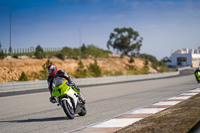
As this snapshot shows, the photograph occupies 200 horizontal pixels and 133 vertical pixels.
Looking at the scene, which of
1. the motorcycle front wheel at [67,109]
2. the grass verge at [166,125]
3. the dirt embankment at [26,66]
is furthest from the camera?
the dirt embankment at [26,66]

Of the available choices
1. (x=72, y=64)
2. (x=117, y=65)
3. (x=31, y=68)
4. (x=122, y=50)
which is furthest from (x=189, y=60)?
(x=31, y=68)

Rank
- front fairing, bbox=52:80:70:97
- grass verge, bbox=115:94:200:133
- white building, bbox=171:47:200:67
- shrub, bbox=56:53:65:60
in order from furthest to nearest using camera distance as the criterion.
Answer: white building, bbox=171:47:200:67, shrub, bbox=56:53:65:60, front fairing, bbox=52:80:70:97, grass verge, bbox=115:94:200:133

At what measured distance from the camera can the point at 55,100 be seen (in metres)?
8.38

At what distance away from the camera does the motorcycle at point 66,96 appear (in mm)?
7985

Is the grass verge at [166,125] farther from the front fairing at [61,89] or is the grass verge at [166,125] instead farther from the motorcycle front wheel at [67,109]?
the front fairing at [61,89]

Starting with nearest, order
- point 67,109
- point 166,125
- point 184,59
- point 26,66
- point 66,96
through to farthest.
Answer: point 166,125
point 67,109
point 66,96
point 26,66
point 184,59

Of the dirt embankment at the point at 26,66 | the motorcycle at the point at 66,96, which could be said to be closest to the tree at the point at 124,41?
the dirt embankment at the point at 26,66

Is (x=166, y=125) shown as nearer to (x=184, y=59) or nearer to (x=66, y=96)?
(x=66, y=96)

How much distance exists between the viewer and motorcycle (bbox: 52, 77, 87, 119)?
314 inches

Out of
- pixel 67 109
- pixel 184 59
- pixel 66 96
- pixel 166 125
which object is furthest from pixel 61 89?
pixel 184 59

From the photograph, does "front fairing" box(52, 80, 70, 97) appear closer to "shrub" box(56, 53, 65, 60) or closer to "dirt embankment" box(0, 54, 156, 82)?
"dirt embankment" box(0, 54, 156, 82)

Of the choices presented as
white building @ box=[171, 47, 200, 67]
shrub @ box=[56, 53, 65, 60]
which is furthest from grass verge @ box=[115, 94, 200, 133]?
white building @ box=[171, 47, 200, 67]

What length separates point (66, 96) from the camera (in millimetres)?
8172

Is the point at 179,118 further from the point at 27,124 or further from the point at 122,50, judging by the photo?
the point at 122,50
